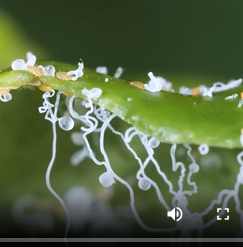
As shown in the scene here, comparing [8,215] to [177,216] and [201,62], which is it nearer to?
[177,216]

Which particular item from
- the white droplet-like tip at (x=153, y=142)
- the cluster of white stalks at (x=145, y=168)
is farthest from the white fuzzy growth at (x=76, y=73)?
the white droplet-like tip at (x=153, y=142)

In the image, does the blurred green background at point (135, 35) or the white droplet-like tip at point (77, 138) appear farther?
the blurred green background at point (135, 35)

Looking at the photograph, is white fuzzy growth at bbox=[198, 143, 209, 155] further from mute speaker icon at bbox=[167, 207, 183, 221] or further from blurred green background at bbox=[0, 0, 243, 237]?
blurred green background at bbox=[0, 0, 243, 237]

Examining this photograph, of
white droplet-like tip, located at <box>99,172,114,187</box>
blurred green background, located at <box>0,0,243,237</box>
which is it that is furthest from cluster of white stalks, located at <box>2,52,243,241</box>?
blurred green background, located at <box>0,0,243,237</box>

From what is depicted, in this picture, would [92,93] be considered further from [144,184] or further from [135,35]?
[135,35]

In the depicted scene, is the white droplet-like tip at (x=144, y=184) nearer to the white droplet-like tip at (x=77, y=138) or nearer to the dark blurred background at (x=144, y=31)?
the white droplet-like tip at (x=77, y=138)

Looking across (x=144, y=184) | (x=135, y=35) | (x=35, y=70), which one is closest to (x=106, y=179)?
(x=144, y=184)
